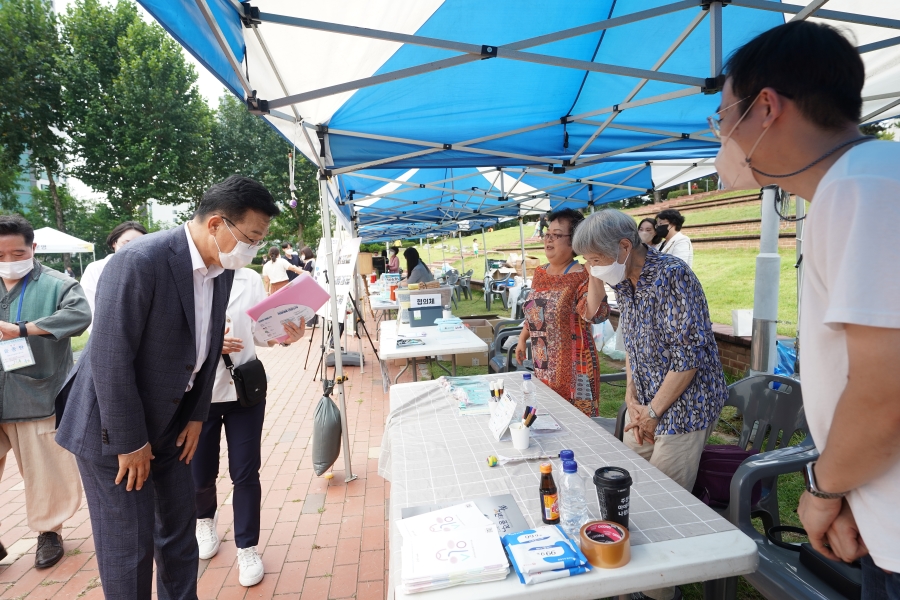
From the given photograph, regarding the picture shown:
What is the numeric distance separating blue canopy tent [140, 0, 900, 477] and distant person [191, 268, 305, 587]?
42.2 inches

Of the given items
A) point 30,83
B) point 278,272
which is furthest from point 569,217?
point 30,83

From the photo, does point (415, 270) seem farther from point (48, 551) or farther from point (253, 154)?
point (253, 154)

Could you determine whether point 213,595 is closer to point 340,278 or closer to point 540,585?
point 540,585

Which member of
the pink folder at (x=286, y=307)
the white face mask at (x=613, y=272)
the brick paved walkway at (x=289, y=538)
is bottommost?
the brick paved walkway at (x=289, y=538)

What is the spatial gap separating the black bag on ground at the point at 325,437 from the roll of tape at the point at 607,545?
2545 millimetres

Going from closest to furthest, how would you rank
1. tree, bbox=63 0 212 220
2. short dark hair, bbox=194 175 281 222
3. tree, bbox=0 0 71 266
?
1. short dark hair, bbox=194 175 281 222
2. tree, bbox=0 0 71 266
3. tree, bbox=63 0 212 220

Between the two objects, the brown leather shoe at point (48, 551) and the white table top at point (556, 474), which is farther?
the brown leather shoe at point (48, 551)

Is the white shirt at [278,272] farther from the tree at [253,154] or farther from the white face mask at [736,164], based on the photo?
the tree at [253,154]

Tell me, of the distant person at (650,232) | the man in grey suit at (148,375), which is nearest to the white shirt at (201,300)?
the man in grey suit at (148,375)

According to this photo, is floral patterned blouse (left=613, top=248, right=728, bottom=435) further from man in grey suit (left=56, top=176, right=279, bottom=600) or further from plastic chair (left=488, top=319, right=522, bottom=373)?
plastic chair (left=488, top=319, right=522, bottom=373)

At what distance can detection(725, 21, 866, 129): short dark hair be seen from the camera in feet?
2.82

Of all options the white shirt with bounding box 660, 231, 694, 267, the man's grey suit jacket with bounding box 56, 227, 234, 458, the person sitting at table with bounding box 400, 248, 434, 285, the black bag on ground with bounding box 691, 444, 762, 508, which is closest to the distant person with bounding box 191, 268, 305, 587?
the man's grey suit jacket with bounding box 56, 227, 234, 458

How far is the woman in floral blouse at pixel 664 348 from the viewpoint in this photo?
1957mm

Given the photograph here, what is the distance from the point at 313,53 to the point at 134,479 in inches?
86.0
